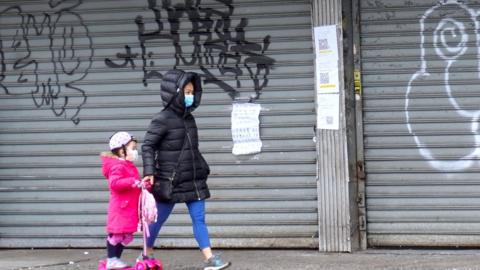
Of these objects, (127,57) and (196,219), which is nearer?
(196,219)

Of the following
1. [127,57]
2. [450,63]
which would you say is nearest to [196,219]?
[127,57]

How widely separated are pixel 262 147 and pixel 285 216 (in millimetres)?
744

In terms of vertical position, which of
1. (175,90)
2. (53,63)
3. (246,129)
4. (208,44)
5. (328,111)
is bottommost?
(246,129)

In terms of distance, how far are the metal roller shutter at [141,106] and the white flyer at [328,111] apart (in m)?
0.21

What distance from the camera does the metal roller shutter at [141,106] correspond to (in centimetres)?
880

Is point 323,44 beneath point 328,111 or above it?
above

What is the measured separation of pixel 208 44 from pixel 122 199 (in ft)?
7.22

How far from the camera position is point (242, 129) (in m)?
8.88

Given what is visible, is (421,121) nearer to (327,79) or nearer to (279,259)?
(327,79)

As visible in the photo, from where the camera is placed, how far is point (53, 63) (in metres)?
9.28

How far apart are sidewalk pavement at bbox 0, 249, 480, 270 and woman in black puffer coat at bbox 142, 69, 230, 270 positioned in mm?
694

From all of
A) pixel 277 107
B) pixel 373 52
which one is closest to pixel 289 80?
pixel 277 107

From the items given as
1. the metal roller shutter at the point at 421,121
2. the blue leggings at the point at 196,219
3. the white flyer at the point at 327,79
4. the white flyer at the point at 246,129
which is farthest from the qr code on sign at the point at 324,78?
the blue leggings at the point at 196,219

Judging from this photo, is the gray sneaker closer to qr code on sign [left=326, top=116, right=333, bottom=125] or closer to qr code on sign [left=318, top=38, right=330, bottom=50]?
qr code on sign [left=326, top=116, right=333, bottom=125]
